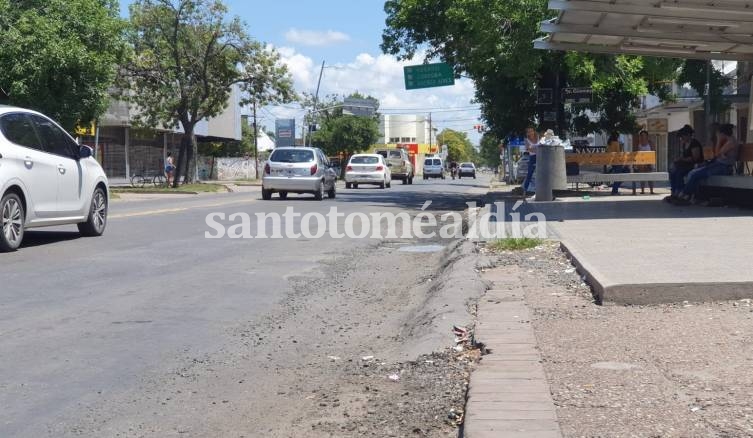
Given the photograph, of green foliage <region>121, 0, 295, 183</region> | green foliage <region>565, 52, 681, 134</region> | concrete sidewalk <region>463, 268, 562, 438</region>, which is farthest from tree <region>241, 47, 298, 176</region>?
concrete sidewalk <region>463, 268, 562, 438</region>

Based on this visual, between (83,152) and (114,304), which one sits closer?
(114,304)

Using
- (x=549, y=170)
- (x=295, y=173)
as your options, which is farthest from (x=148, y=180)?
(x=549, y=170)

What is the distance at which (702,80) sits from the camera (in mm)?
31406

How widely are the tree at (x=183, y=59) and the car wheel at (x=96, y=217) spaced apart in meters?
27.2

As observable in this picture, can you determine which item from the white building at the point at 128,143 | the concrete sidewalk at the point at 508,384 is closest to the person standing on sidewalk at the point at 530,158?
the concrete sidewalk at the point at 508,384

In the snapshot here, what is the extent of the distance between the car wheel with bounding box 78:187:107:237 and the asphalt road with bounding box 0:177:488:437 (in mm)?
175

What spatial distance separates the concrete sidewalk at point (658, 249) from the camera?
710 cm

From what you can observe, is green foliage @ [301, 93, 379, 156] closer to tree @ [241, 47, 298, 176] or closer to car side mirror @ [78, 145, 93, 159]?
tree @ [241, 47, 298, 176]

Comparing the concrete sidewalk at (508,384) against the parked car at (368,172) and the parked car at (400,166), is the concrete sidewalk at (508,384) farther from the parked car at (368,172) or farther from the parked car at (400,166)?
the parked car at (400,166)

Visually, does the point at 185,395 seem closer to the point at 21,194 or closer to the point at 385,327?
the point at 385,327

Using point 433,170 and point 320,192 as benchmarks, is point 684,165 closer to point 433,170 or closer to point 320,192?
point 320,192

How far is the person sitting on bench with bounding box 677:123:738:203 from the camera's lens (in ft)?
53.7

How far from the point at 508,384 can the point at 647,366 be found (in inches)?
36.6

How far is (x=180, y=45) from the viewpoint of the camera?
4134 cm
